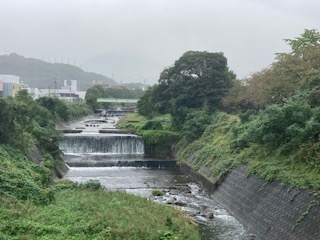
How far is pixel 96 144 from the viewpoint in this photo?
130 feet

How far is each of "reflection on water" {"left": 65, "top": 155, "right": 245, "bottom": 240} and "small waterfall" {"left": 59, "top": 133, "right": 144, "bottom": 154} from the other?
7.03 feet

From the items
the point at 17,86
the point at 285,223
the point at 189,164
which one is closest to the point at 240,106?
the point at 189,164

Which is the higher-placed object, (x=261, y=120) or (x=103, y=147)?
(x=261, y=120)

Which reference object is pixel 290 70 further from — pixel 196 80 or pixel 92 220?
pixel 92 220

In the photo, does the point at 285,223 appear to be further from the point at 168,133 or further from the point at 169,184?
the point at 168,133

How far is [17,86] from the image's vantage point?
83.8 metres

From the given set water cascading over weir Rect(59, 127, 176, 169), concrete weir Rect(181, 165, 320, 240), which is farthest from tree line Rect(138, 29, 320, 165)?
water cascading over weir Rect(59, 127, 176, 169)

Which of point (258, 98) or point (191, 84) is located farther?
point (191, 84)

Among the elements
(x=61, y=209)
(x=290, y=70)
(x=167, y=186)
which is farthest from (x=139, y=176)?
(x=61, y=209)

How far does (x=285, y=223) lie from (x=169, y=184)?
13306mm

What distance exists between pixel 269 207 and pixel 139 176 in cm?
1464

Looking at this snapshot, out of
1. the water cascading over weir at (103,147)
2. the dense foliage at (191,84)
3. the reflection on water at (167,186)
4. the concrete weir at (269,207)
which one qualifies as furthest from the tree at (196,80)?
the concrete weir at (269,207)

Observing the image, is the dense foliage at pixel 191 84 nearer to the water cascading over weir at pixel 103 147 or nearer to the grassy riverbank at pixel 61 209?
the water cascading over weir at pixel 103 147

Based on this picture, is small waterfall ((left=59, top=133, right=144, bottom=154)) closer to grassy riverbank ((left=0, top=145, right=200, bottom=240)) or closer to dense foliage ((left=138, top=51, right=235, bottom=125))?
dense foliage ((left=138, top=51, right=235, bottom=125))
